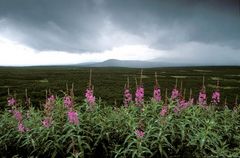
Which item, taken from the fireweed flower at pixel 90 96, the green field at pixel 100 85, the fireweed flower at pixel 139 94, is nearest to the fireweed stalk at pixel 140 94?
the fireweed flower at pixel 139 94

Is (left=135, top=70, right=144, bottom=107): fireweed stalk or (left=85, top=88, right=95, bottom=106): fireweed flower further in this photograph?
(left=135, top=70, right=144, bottom=107): fireweed stalk

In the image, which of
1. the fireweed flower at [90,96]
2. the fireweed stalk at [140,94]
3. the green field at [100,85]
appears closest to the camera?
the fireweed flower at [90,96]

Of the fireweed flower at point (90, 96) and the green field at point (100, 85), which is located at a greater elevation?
the fireweed flower at point (90, 96)

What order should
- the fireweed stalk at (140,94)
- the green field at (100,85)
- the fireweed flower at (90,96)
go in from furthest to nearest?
the green field at (100,85) < the fireweed stalk at (140,94) < the fireweed flower at (90,96)

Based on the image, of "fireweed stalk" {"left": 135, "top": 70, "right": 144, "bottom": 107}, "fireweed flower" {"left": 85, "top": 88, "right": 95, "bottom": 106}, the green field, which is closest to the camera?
"fireweed flower" {"left": 85, "top": 88, "right": 95, "bottom": 106}

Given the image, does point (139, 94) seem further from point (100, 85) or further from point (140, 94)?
point (100, 85)

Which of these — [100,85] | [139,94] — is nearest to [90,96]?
[139,94]

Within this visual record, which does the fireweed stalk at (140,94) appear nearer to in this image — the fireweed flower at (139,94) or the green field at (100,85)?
the fireweed flower at (139,94)

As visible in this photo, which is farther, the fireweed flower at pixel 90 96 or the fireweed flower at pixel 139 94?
the fireweed flower at pixel 139 94

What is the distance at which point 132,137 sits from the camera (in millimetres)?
9281

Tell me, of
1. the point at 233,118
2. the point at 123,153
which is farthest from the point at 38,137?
the point at 233,118

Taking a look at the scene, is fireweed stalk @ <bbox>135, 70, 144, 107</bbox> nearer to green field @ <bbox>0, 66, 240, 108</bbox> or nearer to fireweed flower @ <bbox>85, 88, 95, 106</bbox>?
green field @ <bbox>0, 66, 240, 108</bbox>

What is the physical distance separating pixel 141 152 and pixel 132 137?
A: 3.32 ft

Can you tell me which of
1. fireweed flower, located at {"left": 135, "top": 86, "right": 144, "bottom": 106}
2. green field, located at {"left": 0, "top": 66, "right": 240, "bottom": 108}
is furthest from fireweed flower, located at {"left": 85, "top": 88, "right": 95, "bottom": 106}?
fireweed flower, located at {"left": 135, "top": 86, "right": 144, "bottom": 106}
